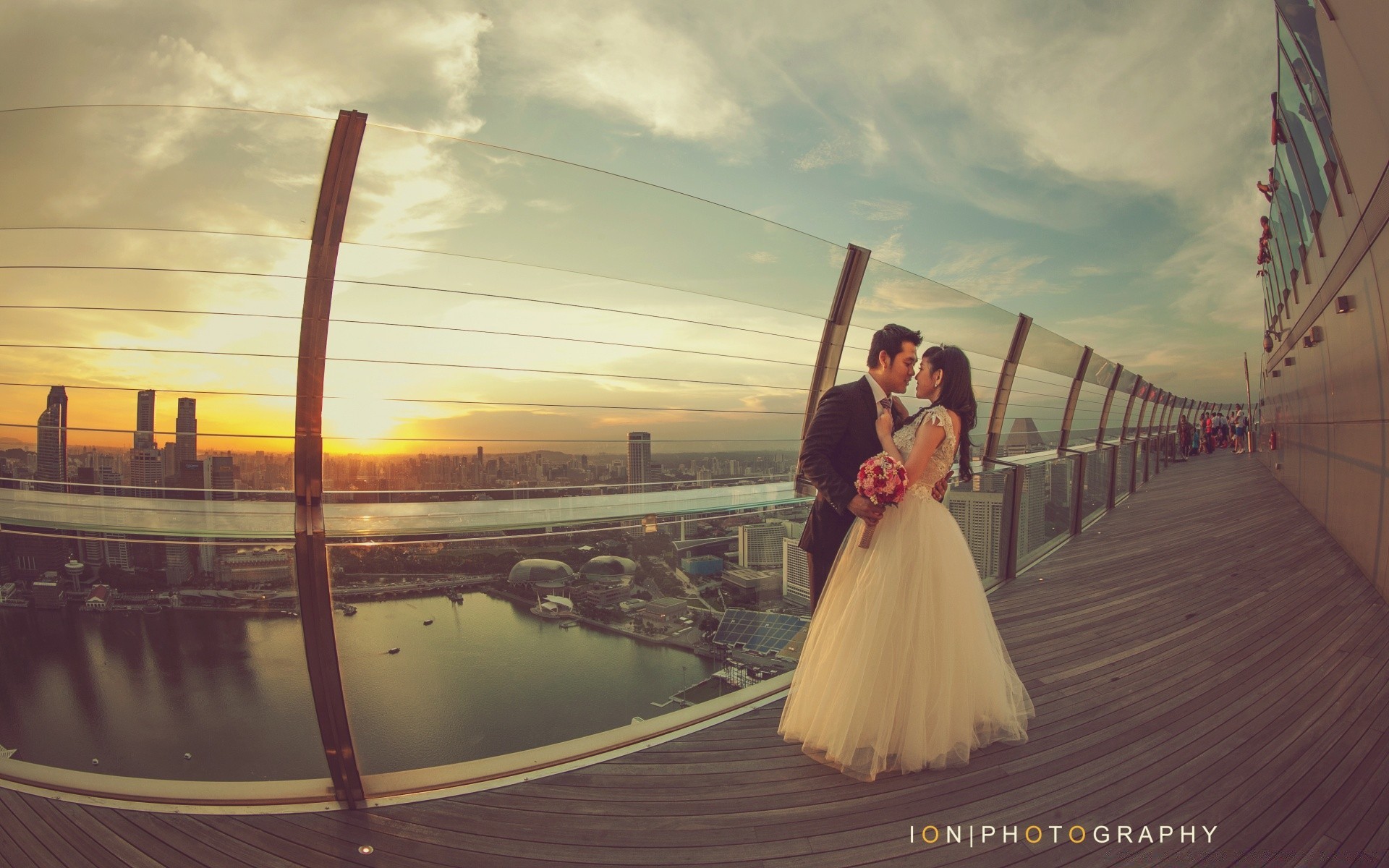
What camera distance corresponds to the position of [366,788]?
2189 millimetres

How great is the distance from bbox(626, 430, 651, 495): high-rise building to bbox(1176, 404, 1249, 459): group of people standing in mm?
30496

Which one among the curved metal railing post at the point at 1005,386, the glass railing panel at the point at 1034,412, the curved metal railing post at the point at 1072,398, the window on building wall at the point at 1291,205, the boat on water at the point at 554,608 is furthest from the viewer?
the window on building wall at the point at 1291,205

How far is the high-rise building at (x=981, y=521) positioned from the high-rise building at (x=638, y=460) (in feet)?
9.90

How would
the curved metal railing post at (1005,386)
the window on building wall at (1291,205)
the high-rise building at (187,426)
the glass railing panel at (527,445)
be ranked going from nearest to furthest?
1. the high-rise building at (187,426)
2. the glass railing panel at (527,445)
3. the curved metal railing post at (1005,386)
4. the window on building wall at (1291,205)

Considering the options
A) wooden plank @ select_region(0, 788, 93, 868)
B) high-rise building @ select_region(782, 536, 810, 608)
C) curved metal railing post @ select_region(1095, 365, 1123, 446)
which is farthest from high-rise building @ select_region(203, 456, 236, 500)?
curved metal railing post @ select_region(1095, 365, 1123, 446)

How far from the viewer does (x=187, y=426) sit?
1878 mm

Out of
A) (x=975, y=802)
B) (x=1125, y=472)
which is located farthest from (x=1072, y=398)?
(x=975, y=802)

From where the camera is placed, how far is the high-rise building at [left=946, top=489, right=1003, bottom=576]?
4770 millimetres

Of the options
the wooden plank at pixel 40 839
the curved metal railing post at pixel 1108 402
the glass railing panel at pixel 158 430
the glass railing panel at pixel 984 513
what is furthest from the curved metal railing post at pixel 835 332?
the curved metal railing post at pixel 1108 402

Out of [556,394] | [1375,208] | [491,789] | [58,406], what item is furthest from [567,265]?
[1375,208]

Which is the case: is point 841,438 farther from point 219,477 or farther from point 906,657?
point 219,477

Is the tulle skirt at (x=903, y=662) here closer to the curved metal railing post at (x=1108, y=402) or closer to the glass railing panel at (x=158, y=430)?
the glass railing panel at (x=158, y=430)

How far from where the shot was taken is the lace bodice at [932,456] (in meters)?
2.70

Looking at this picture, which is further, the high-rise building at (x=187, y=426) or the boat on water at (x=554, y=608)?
the boat on water at (x=554, y=608)
